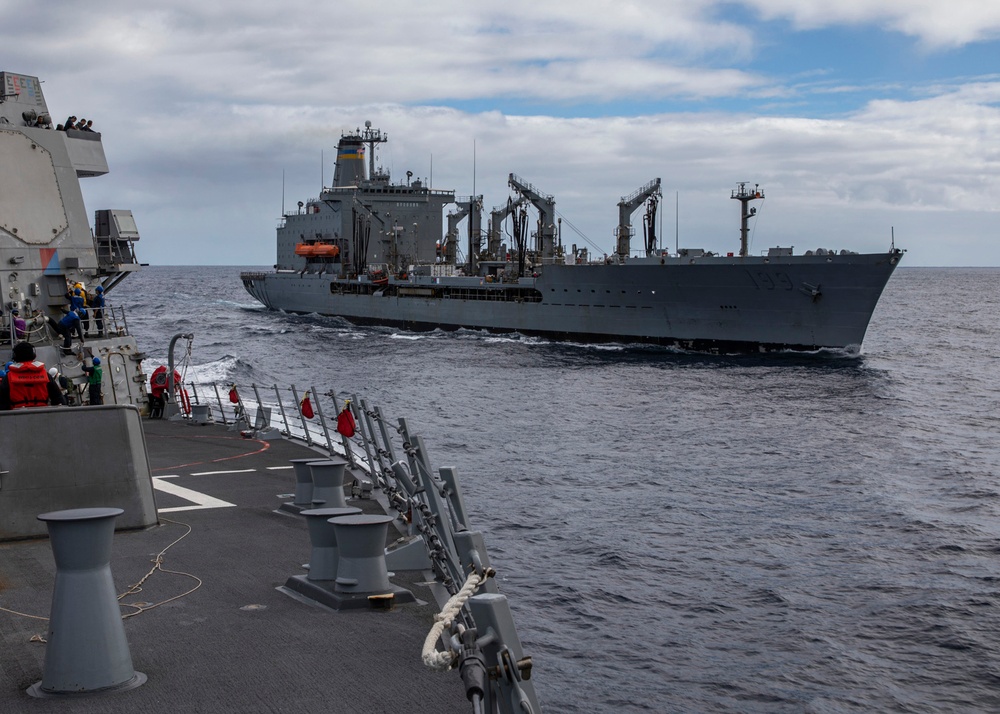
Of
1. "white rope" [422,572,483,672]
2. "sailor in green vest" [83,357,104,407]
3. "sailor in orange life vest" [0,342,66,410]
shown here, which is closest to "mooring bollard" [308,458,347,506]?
"sailor in orange life vest" [0,342,66,410]

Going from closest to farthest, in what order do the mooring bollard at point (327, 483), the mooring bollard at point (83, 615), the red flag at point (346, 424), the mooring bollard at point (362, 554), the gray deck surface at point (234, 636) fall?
the mooring bollard at point (83, 615) → the gray deck surface at point (234, 636) → the mooring bollard at point (362, 554) → the mooring bollard at point (327, 483) → the red flag at point (346, 424)

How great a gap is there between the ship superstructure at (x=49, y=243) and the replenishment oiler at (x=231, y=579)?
195cm

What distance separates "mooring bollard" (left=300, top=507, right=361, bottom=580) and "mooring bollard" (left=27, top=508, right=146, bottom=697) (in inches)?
69.5

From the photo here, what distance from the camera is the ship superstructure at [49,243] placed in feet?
52.4

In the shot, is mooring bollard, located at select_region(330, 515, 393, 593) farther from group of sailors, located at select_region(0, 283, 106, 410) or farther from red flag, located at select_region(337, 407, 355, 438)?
red flag, located at select_region(337, 407, 355, 438)

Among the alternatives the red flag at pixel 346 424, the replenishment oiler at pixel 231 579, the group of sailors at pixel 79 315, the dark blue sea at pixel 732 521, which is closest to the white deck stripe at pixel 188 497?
the replenishment oiler at pixel 231 579

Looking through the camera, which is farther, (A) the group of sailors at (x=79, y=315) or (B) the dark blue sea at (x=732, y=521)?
(A) the group of sailors at (x=79, y=315)

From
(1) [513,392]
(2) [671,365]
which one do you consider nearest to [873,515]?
(1) [513,392]

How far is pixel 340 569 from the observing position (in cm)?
A: 676

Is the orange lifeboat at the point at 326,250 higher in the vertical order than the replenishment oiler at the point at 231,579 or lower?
higher

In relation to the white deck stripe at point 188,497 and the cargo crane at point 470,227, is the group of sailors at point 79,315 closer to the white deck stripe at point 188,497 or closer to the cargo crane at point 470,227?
the white deck stripe at point 188,497

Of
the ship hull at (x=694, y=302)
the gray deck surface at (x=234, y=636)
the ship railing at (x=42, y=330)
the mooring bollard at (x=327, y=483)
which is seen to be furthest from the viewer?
the ship hull at (x=694, y=302)

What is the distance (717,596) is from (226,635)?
9.04 metres

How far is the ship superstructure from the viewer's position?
1597 cm
